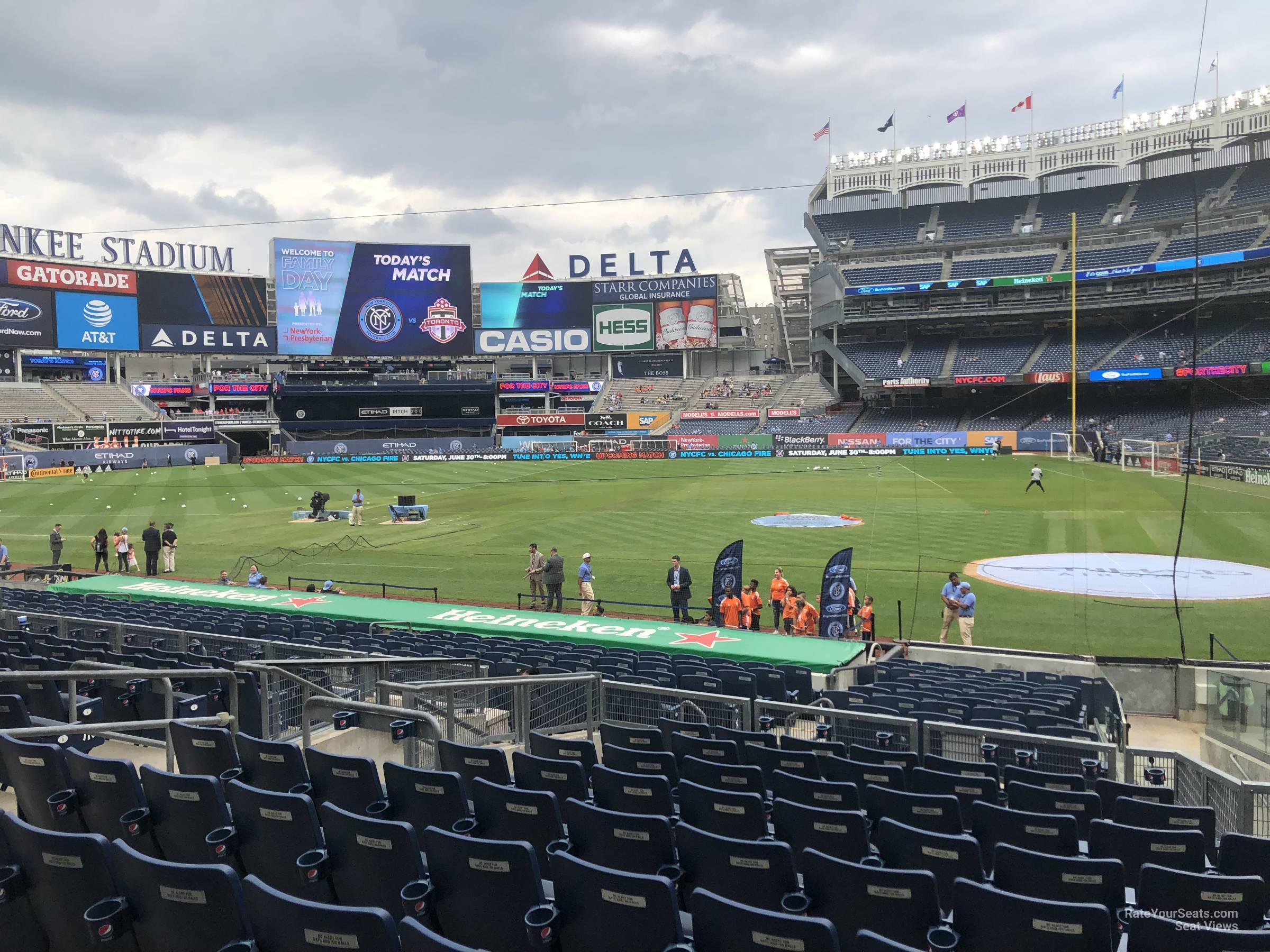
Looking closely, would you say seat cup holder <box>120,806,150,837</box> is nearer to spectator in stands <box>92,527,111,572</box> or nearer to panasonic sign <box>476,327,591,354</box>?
spectator in stands <box>92,527,111,572</box>

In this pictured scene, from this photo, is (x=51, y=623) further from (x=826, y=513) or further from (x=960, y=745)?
(x=826, y=513)

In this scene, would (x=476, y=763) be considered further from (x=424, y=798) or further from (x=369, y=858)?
(x=369, y=858)

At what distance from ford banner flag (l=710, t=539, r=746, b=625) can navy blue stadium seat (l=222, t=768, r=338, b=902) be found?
14582 millimetres

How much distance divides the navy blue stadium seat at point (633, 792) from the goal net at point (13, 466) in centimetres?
6716

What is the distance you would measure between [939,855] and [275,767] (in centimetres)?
423

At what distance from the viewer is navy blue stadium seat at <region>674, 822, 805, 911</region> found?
416 centimetres

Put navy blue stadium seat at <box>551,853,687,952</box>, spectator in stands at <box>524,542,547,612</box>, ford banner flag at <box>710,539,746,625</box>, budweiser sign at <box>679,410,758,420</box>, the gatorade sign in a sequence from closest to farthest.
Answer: navy blue stadium seat at <box>551,853,687,952</box>, ford banner flag at <box>710,539,746,625</box>, spectator in stands at <box>524,542,547,612</box>, budweiser sign at <box>679,410,758,420</box>, the gatorade sign

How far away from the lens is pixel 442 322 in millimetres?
91500

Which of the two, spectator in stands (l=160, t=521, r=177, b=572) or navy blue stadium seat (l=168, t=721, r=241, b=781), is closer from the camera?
navy blue stadium seat (l=168, t=721, r=241, b=781)

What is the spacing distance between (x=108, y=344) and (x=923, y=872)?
94.7 metres

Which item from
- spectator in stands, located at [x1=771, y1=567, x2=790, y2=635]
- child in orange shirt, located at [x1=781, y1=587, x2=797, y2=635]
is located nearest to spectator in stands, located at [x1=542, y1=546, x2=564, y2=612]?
spectator in stands, located at [x1=771, y1=567, x2=790, y2=635]

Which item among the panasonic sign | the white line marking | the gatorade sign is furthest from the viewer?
the gatorade sign

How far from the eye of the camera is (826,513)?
34625 millimetres

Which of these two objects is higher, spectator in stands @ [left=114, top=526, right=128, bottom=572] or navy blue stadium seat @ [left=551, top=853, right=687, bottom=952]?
navy blue stadium seat @ [left=551, top=853, right=687, bottom=952]
